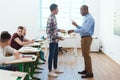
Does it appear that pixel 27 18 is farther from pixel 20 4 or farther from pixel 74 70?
pixel 74 70

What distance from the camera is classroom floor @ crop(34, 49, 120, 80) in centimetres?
520

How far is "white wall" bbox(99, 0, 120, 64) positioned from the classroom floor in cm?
29

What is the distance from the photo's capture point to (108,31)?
780cm

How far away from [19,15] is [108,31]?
3.85 m

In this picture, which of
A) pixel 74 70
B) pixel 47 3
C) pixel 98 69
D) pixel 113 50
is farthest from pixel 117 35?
pixel 47 3

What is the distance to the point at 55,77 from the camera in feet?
16.9

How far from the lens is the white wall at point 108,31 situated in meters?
6.87

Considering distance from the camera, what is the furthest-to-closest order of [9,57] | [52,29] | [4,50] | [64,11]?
[64,11] < [52,29] < [4,50] < [9,57]

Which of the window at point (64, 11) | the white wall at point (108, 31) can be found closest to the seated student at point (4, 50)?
the white wall at point (108, 31)

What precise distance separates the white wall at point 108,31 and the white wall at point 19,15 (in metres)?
2.73

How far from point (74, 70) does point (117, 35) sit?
1811 millimetres

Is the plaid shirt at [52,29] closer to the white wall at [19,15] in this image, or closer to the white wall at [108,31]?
the white wall at [108,31]

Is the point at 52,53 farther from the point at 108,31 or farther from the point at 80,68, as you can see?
the point at 108,31

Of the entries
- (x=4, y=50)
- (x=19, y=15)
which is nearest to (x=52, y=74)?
(x=4, y=50)
